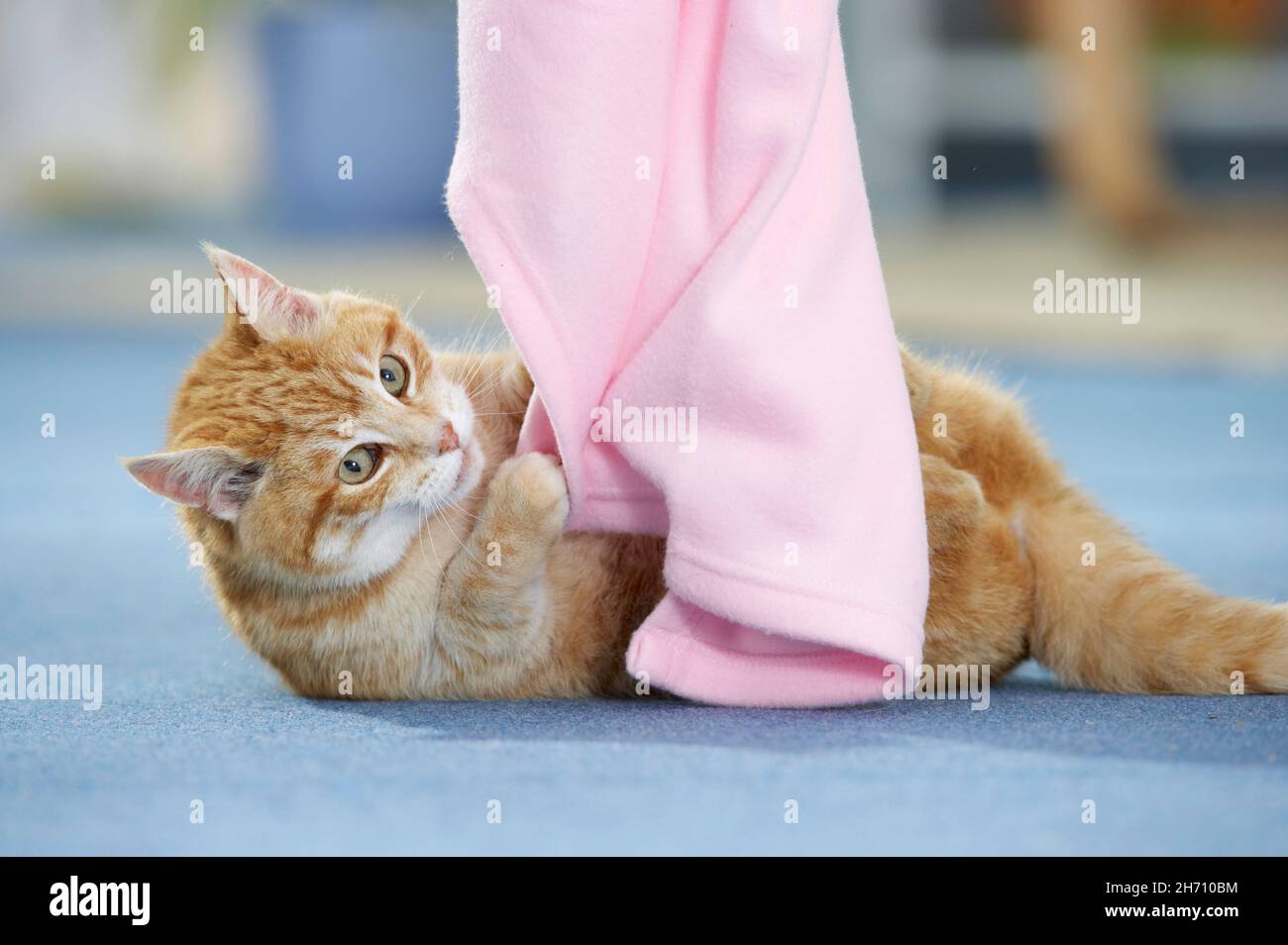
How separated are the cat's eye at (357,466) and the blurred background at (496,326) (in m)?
0.24

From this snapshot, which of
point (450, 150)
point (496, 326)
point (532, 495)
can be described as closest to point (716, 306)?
point (532, 495)

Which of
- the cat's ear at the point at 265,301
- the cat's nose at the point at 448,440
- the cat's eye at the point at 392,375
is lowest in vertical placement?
the cat's nose at the point at 448,440

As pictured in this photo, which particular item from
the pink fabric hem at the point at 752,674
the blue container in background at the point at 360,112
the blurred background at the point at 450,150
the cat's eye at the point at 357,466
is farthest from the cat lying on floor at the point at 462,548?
the blue container in background at the point at 360,112

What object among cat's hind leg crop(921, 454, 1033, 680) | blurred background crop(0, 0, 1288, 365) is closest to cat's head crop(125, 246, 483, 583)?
cat's hind leg crop(921, 454, 1033, 680)

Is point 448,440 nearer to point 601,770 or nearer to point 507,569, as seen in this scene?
point 507,569

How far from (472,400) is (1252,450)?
2.12m

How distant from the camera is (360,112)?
6.80 meters

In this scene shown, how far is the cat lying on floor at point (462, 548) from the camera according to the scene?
1495 mm

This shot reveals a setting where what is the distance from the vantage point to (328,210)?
23.1 ft

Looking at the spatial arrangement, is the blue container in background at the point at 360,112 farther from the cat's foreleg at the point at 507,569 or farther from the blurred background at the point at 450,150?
the cat's foreleg at the point at 507,569

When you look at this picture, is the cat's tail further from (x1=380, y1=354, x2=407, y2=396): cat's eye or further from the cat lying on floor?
(x1=380, y1=354, x2=407, y2=396): cat's eye

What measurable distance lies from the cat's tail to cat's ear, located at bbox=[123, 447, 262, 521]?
31.4 inches

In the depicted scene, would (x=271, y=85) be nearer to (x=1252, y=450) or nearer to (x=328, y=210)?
(x=328, y=210)

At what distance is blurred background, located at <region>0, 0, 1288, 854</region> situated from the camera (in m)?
1.23
